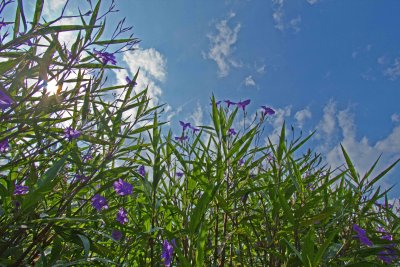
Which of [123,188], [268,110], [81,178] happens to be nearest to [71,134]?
[81,178]

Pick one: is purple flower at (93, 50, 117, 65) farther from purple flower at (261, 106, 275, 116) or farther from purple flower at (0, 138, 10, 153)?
purple flower at (261, 106, 275, 116)

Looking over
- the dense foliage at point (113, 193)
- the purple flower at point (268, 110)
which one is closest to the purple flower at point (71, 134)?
the dense foliage at point (113, 193)

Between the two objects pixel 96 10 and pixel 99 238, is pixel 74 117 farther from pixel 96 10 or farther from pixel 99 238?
pixel 99 238

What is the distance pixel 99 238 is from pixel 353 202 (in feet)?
4.15

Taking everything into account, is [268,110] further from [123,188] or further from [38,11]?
[38,11]

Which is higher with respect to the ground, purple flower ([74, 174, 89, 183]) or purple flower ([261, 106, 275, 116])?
purple flower ([261, 106, 275, 116])

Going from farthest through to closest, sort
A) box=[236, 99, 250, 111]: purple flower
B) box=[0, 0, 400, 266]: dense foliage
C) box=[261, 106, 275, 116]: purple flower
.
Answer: box=[236, 99, 250, 111]: purple flower → box=[261, 106, 275, 116]: purple flower → box=[0, 0, 400, 266]: dense foliage

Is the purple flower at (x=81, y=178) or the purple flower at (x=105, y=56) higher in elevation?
the purple flower at (x=105, y=56)

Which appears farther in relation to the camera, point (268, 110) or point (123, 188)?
point (268, 110)

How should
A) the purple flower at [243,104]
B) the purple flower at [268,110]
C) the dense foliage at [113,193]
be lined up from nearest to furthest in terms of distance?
the dense foliage at [113,193] < the purple flower at [268,110] < the purple flower at [243,104]

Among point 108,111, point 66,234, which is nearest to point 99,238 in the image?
point 66,234

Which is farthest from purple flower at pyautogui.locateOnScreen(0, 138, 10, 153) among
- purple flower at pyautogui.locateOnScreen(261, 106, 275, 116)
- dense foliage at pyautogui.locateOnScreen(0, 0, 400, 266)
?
purple flower at pyautogui.locateOnScreen(261, 106, 275, 116)

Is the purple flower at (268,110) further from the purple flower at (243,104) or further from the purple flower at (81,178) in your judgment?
the purple flower at (81,178)

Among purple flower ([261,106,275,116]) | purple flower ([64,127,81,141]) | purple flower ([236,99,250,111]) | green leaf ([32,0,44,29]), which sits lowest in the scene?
purple flower ([64,127,81,141])
